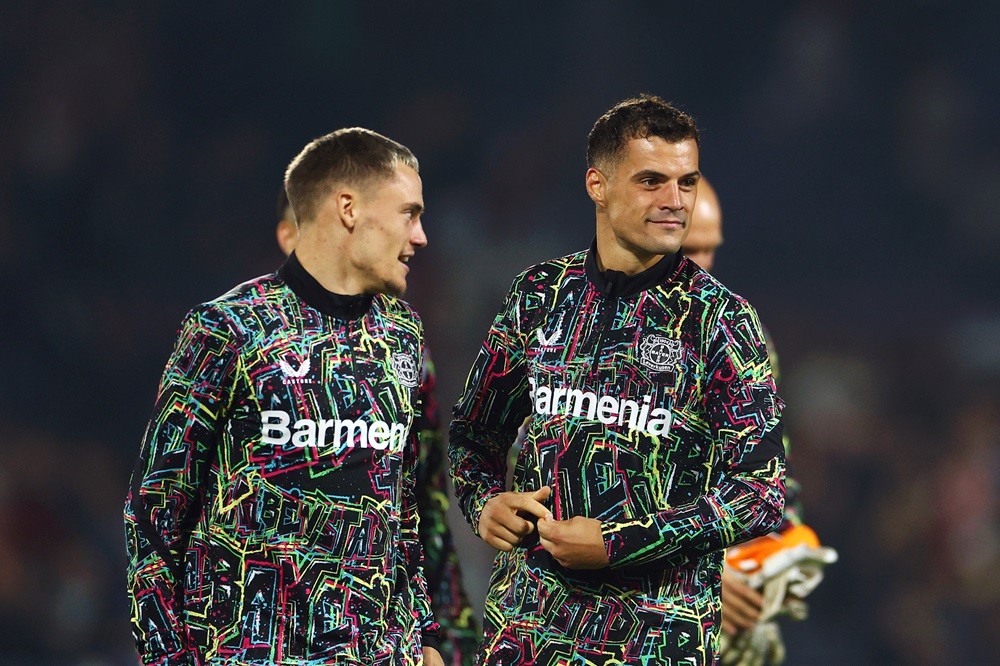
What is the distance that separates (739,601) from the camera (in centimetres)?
330

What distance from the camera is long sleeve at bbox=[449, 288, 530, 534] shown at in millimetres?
2539

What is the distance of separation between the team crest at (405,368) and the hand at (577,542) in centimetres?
39

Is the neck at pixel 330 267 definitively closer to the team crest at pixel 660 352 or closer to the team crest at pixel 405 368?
the team crest at pixel 405 368

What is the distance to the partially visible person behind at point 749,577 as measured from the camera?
331cm

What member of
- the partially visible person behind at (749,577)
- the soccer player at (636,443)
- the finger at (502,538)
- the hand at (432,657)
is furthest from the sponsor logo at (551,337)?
the partially visible person behind at (749,577)

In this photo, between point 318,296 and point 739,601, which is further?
point 739,601

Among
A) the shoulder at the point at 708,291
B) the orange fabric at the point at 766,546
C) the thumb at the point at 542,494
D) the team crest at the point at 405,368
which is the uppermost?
the shoulder at the point at 708,291

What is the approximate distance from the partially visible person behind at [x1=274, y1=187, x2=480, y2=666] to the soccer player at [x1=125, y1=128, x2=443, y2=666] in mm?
123

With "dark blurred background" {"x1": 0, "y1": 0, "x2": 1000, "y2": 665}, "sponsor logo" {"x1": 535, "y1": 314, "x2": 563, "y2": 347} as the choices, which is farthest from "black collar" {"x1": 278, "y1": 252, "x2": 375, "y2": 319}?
"dark blurred background" {"x1": 0, "y1": 0, "x2": 1000, "y2": 665}

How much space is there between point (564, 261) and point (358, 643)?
2.61ft

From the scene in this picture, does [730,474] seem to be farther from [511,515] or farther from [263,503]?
[263,503]

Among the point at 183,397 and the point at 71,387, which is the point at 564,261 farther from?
the point at 71,387

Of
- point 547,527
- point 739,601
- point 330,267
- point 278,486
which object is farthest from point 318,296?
point 739,601

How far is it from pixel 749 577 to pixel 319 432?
1.44 meters
